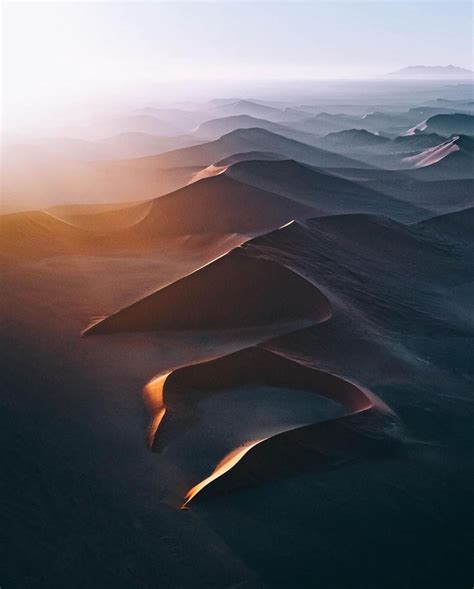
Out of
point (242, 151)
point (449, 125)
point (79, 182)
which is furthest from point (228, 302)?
point (449, 125)

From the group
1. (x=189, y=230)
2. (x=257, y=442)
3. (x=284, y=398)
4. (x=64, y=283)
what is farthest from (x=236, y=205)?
(x=257, y=442)

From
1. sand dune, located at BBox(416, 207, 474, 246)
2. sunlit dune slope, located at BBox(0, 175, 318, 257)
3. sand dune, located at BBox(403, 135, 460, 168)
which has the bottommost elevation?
sand dune, located at BBox(416, 207, 474, 246)

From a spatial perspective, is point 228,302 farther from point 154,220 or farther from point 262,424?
point 154,220

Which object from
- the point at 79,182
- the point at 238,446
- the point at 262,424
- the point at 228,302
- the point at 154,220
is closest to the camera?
the point at 238,446

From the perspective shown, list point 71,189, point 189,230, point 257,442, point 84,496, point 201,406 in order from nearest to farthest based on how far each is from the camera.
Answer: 1. point 84,496
2. point 257,442
3. point 201,406
4. point 189,230
5. point 71,189

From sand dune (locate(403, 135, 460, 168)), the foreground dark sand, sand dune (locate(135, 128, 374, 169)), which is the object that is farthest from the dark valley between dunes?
sand dune (locate(403, 135, 460, 168))

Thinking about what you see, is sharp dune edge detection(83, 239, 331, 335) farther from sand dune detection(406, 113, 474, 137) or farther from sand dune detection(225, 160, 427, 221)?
sand dune detection(406, 113, 474, 137)

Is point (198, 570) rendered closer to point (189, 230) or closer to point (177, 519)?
point (177, 519)
